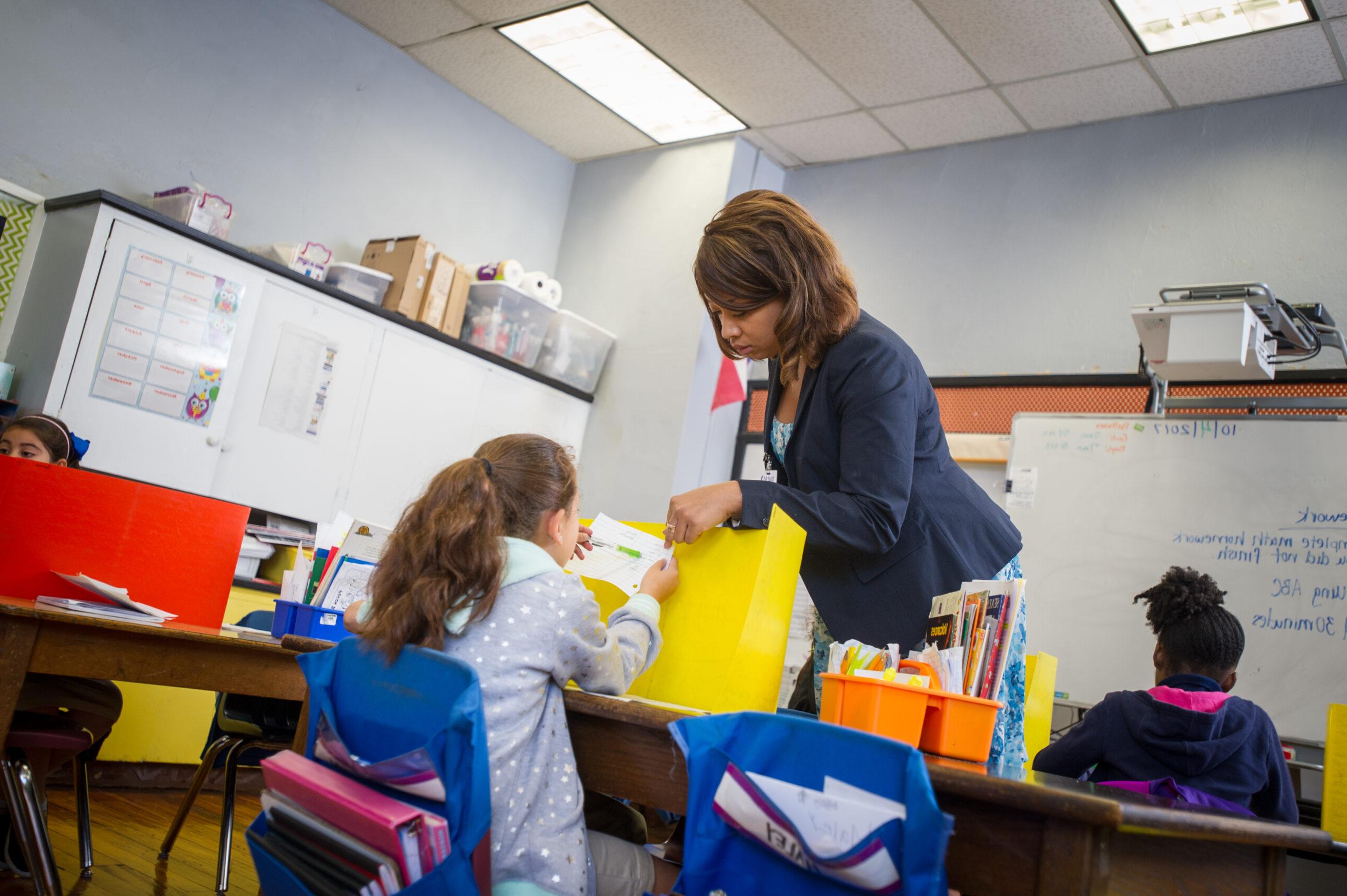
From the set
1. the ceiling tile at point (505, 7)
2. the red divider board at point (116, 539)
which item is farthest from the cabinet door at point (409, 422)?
the red divider board at point (116, 539)

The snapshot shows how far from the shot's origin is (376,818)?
99cm

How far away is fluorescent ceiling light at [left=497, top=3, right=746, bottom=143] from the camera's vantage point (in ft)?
13.5

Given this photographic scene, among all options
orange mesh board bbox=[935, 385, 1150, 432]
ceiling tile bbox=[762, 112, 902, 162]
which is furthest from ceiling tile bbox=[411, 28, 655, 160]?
orange mesh board bbox=[935, 385, 1150, 432]

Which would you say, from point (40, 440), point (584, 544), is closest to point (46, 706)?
point (40, 440)

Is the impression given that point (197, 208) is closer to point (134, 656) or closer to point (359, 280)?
point (359, 280)

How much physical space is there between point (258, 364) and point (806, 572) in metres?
2.74

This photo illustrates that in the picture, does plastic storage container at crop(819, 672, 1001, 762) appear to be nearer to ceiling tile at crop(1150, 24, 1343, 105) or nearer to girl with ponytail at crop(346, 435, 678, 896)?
girl with ponytail at crop(346, 435, 678, 896)

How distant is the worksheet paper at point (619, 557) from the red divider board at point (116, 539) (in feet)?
3.44

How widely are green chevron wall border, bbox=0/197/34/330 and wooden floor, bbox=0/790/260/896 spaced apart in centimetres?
164

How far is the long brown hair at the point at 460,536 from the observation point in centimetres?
124

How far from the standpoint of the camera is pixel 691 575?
1.49 m

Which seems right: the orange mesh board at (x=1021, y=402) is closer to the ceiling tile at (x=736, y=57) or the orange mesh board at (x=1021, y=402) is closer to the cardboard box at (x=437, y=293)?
the ceiling tile at (x=736, y=57)

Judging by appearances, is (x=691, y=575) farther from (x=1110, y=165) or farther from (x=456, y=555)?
(x=1110, y=165)

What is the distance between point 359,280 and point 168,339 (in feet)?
2.79
